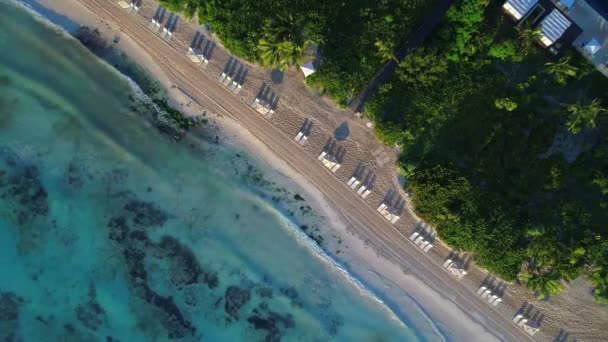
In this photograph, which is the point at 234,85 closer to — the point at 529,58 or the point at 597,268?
the point at 529,58

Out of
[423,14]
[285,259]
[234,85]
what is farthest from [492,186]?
[234,85]

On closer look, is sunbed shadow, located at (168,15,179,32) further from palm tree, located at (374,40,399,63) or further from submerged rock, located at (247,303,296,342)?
submerged rock, located at (247,303,296,342)

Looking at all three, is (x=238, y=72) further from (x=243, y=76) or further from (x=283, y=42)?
(x=283, y=42)

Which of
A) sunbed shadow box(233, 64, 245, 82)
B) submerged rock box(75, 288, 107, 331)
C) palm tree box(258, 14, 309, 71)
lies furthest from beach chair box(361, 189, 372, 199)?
submerged rock box(75, 288, 107, 331)

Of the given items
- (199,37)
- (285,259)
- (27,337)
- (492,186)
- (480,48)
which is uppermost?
(480,48)

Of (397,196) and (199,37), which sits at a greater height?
(199,37)
